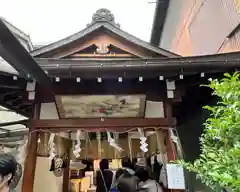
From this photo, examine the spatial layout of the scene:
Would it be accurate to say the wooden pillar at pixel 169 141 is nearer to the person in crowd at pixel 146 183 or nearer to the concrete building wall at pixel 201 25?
the person in crowd at pixel 146 183

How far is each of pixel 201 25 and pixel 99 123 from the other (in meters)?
5.69

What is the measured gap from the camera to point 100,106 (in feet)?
17.0

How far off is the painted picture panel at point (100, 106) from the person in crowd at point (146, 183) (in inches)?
59.4

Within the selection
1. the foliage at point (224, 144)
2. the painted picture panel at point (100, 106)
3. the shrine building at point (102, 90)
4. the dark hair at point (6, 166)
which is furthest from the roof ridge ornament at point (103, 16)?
the dark hair at point (6, 166)

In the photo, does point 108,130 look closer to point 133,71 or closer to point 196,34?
point 133,71

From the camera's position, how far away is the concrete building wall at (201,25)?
21.6ft

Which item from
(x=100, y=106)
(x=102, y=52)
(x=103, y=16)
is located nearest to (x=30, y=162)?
(x=100, y=106)

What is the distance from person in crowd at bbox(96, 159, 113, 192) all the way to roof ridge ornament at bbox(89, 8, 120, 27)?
3947 millimetres

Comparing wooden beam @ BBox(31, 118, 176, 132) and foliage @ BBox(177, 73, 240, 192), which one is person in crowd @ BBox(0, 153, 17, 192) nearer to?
foliage @ BBox(177, 73, 240, 192)

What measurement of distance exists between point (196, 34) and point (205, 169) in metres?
7.54

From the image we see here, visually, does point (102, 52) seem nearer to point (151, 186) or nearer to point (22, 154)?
point (22, 154)

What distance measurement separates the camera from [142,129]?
16.8 feet

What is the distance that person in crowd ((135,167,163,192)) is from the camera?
18.2 ft

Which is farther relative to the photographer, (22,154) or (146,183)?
(146,183)
